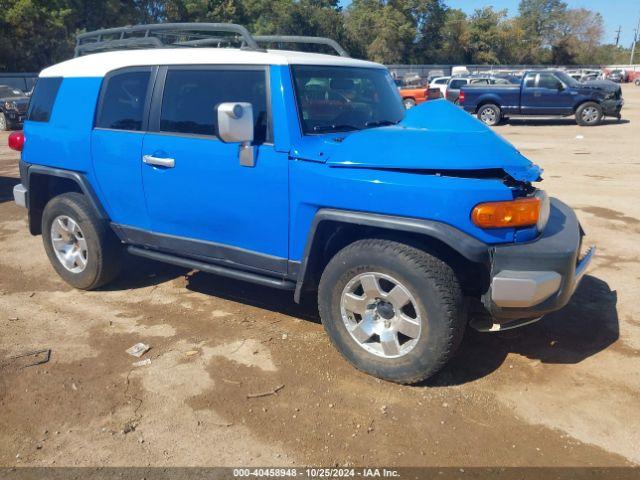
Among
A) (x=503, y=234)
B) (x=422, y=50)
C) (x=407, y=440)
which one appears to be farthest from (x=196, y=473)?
(x=422, y=50)

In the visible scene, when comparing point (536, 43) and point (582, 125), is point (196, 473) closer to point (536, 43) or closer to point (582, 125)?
point (582, 125)

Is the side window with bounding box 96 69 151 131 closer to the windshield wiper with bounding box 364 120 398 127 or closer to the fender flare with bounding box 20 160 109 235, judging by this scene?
the fender flare with bounding box 20 160 109 235

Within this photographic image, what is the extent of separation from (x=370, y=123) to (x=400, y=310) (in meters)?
1.46

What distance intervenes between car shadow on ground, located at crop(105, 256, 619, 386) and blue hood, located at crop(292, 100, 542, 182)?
1.27 m

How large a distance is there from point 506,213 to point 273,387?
1.71 meters

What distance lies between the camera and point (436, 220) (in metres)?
3.02

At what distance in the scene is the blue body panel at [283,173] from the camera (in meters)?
3.04

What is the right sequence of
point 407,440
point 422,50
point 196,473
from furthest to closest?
1. point 422,50
2. point 407,440
3. point 196,473

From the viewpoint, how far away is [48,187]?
5.07 meters

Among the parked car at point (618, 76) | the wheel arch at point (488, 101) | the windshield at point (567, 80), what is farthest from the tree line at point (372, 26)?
the windshield at point (567, 80)

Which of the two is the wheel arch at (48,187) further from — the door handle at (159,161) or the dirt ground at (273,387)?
the door handle at (159,161)

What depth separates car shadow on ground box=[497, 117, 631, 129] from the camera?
19125 mm

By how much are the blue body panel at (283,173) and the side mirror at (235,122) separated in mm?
226

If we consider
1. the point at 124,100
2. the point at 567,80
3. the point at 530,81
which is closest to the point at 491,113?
the point at 530,81
